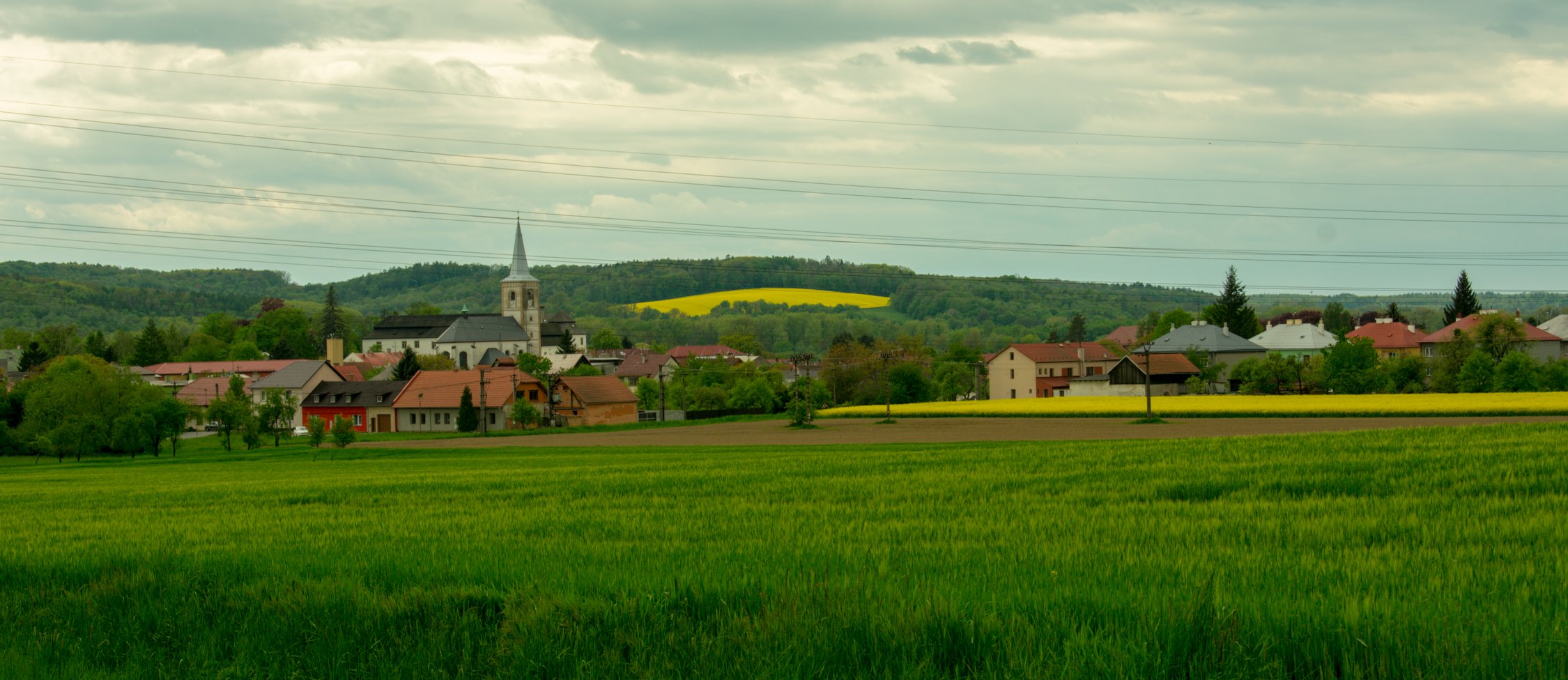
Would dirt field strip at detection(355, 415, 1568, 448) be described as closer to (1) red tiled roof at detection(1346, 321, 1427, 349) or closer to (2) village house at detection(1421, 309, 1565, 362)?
(2) village house at detection(1421, 309, 1565, 362)

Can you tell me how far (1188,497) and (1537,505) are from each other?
4189 millimetres

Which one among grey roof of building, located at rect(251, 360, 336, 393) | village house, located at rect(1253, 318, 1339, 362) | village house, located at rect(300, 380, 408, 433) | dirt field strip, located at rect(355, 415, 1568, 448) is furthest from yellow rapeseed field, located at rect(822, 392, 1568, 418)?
village house, located at rect(1253, 318, 1339, 362)

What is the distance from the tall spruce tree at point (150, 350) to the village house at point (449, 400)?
294ft

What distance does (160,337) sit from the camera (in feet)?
583

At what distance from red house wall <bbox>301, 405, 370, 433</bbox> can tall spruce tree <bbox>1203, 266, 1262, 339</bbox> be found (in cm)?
11128

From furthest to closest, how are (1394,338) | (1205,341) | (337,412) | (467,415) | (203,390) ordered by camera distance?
(1394,338), (1205,341), (203,390), (337,412), (467,415)

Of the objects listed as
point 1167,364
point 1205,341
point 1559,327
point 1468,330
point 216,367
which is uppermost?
point 1559,327

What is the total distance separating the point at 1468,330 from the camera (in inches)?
4336

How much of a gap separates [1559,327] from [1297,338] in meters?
29.2

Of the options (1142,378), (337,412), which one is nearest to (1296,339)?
(1142,378)

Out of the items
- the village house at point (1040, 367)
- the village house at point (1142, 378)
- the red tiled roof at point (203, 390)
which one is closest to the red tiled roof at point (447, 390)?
the red tiled roof at point (203, 390)

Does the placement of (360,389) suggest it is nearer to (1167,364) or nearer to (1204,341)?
(1167,364)

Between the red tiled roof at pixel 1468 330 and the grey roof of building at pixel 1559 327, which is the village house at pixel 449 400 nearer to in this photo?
the red tiled roof at pixel 1468 330

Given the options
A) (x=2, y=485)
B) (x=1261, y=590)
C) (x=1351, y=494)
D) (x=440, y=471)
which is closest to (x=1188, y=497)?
(x=1351, y=494)
